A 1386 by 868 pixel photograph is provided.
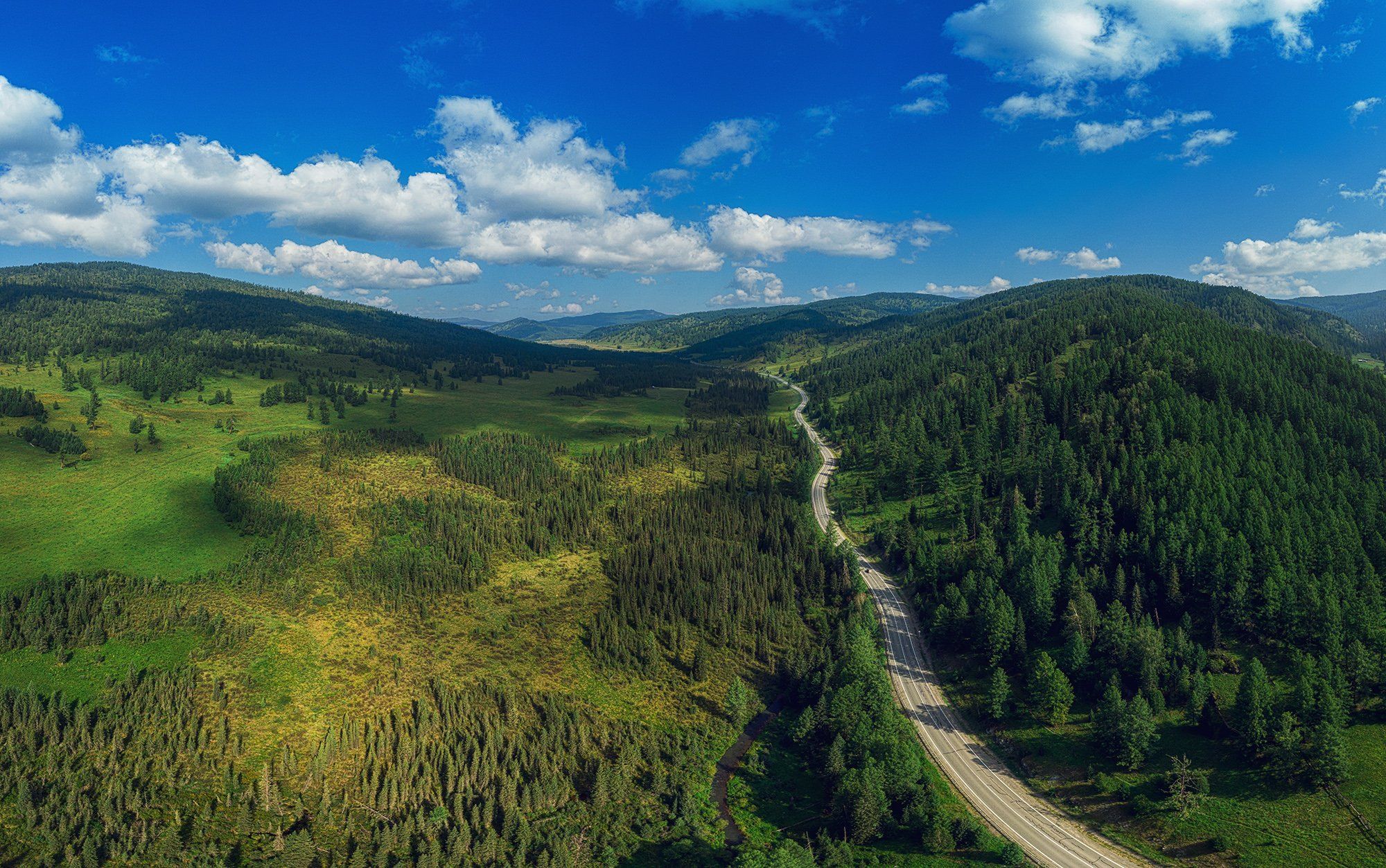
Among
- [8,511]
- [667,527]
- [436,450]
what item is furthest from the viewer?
[436,450]

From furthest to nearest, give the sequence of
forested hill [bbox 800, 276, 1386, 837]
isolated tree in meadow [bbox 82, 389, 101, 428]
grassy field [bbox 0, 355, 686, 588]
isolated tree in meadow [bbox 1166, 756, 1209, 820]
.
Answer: isolated tree in meadow [bbox 82, 389, 101, 428]
grassy field [bbox 0, 355, 686, 588]
forested hill [bbox 800, 276, 1386, 837]
isolated tree in meadow [bbox 1166, 756, 1209, 820]

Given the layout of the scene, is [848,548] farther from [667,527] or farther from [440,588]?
[440,588]

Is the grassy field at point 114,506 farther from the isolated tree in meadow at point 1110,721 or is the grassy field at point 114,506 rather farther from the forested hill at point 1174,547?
the isolated tree in meadow at point 1110,721

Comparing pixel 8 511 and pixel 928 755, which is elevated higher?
pixel 8 511

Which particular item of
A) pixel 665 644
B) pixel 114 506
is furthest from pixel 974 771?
pixel 114 506

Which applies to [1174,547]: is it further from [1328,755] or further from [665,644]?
[665,644]

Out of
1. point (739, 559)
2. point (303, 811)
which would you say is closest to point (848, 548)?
point (739, 559)

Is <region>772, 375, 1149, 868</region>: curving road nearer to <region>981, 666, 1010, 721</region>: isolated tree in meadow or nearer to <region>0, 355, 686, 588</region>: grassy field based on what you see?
<region>981, 666, 1010, 721</region>: isolated tree in meadow

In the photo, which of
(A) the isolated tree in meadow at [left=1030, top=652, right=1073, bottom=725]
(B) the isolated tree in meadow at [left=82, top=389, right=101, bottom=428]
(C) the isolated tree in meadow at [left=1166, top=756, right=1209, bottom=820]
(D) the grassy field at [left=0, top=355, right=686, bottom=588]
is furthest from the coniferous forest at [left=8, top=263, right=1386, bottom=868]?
(B) the isolated tree in meadow at [left=82, top=389, right=101, bottom=428]
